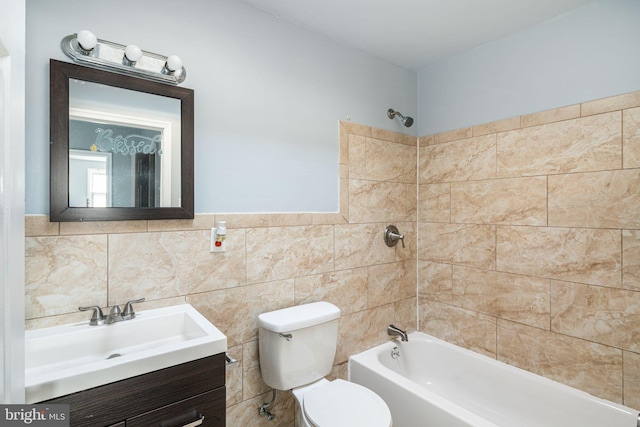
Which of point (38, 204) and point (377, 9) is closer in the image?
point (38, 204)

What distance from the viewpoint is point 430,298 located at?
8.66ft

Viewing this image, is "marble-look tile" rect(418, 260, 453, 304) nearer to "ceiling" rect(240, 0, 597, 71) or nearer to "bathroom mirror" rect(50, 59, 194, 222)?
"ceiling" rect(240, 0, 597, 71)

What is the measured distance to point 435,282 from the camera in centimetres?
260

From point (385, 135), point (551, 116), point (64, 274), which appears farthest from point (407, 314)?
point (64, 274)

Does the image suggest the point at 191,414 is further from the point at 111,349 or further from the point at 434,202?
the point at 434,202

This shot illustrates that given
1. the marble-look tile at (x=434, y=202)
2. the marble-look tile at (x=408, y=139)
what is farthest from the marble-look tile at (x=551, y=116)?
the marble-look tile at (x=408, y=139)

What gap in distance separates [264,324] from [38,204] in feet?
3.73

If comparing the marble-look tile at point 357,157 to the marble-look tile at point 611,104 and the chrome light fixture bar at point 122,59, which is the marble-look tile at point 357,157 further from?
the marble-look tile at point 611,104

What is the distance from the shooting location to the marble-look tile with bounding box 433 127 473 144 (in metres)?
2.40

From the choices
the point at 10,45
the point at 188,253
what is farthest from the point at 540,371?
the point at 10,45

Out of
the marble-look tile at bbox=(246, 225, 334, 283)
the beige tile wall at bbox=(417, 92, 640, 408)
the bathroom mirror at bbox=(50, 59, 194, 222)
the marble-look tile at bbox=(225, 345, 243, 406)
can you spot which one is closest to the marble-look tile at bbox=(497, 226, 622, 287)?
the beige tile wall at bbox=(417, 92, 640, 408)

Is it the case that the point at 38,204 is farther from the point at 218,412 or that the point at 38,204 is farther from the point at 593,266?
the point at 593,266

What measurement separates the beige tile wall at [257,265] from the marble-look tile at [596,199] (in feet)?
3.36

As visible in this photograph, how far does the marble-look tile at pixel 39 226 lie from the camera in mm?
1255
